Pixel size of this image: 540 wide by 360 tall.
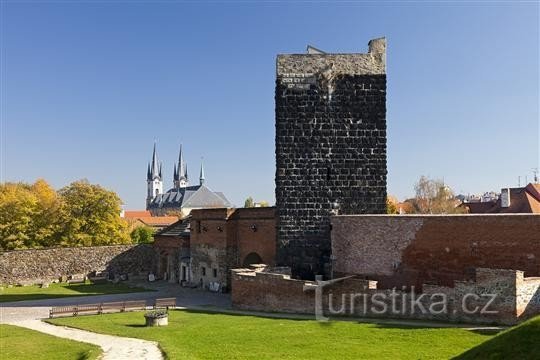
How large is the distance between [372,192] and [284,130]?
450cm

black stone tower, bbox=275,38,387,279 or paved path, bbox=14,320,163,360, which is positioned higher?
black stone tower, bbox=275,38,387,279

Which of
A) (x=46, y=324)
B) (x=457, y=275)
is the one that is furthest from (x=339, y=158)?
(x=46, y=324)

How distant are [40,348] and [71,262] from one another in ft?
72.5

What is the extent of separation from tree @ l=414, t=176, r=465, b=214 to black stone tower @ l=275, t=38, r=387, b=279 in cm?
3030

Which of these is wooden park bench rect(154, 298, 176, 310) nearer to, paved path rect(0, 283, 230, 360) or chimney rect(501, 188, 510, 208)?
paved path rect(0, 283, 230, 360)

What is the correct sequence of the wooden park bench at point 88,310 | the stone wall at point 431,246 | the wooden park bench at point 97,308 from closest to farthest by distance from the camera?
the stone wall at point 431,246
the wooden park bench at point 97,308
the wooden park bench at point 88,310

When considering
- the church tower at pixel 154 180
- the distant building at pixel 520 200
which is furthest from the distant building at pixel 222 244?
the church tower at pixel 154 180

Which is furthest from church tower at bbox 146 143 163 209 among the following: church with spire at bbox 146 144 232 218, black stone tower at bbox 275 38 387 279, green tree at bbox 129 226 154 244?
black stone tower at bbox 275 38 387 279

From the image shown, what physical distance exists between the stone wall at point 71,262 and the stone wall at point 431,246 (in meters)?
21.2

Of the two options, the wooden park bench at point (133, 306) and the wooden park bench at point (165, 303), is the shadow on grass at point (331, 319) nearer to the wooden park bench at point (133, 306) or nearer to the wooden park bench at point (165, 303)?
the wooden park bench at point (165, 303)

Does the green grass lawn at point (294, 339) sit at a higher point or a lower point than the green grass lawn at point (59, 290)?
higher

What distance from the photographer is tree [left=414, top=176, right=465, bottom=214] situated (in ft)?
166

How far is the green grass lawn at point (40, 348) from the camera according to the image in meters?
14.0

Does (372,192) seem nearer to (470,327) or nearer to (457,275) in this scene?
(457,275)
